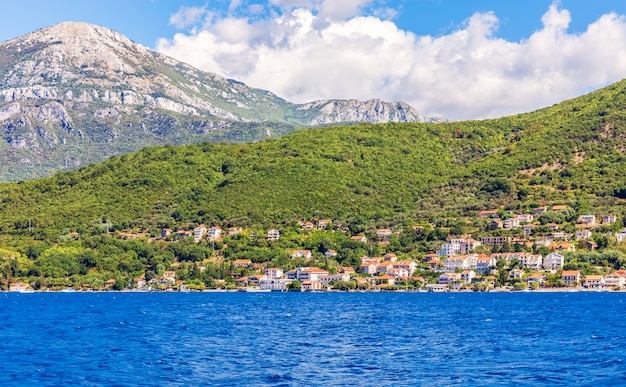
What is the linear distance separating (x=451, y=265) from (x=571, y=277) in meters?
21.5

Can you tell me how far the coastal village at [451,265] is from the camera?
157 m

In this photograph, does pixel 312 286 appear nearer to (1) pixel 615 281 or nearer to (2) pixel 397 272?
(2) pixel 397 272

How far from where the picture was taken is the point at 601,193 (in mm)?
199000

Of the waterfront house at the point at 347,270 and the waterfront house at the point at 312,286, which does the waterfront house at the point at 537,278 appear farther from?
the waterfront house at the point at 312,286

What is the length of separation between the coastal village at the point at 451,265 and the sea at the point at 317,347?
5277 cm

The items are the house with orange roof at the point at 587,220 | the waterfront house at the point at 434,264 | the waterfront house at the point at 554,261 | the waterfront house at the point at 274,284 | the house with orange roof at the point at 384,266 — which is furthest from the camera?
the house with orange roof at the point at 587,220

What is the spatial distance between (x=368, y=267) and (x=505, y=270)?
26.1 meters

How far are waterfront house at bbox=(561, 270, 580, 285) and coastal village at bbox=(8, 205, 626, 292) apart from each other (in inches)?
6.8

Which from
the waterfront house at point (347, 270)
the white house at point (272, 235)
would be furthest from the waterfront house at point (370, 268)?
the white house at point (272, 235)

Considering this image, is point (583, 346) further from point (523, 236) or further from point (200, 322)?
point (523, 236)

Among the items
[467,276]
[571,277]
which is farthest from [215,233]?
[571,277]

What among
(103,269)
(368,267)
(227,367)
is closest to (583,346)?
(227,367)

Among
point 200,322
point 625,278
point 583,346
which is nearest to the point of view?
point 583,346

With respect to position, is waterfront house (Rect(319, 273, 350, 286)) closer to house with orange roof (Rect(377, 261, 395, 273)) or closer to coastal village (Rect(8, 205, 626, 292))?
coastal village (Rect(8, 205, 626, 292))
